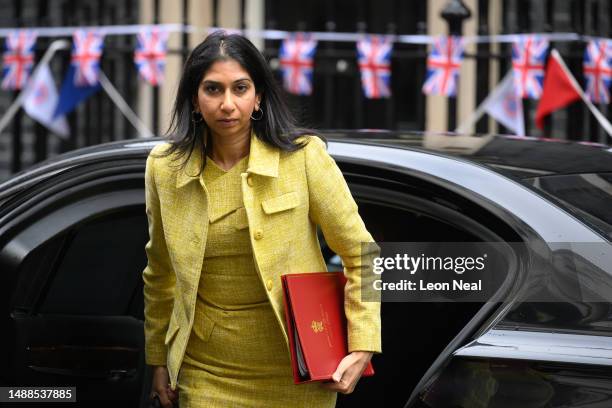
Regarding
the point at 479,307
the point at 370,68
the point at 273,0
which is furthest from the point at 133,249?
the point at 273,0

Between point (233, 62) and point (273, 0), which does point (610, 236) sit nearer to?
point (233, 62)

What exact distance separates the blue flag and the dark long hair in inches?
182

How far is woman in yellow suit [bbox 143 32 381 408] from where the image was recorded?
95.6 inches

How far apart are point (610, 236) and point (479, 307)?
377mm

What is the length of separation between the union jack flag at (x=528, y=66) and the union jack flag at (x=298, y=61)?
117 cm

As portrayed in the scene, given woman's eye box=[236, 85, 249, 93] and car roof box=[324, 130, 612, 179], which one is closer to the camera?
woman's eye box=[236, 85, 249, 93]

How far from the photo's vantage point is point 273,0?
822cm

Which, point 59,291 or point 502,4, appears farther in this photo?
point 502,4

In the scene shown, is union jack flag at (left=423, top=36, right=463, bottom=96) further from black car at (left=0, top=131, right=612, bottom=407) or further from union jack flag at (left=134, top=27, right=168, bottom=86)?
black car at (left=0, top=131, right=612, bottom=407)

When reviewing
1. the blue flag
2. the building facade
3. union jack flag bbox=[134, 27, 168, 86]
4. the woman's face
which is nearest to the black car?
the woman's face

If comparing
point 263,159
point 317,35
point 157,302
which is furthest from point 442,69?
point 263,159

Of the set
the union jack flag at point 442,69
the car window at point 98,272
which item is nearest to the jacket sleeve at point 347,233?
the car window at point 98,272

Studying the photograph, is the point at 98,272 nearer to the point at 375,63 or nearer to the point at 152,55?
the point at 375,63

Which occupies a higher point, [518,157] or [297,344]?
[518,157]
